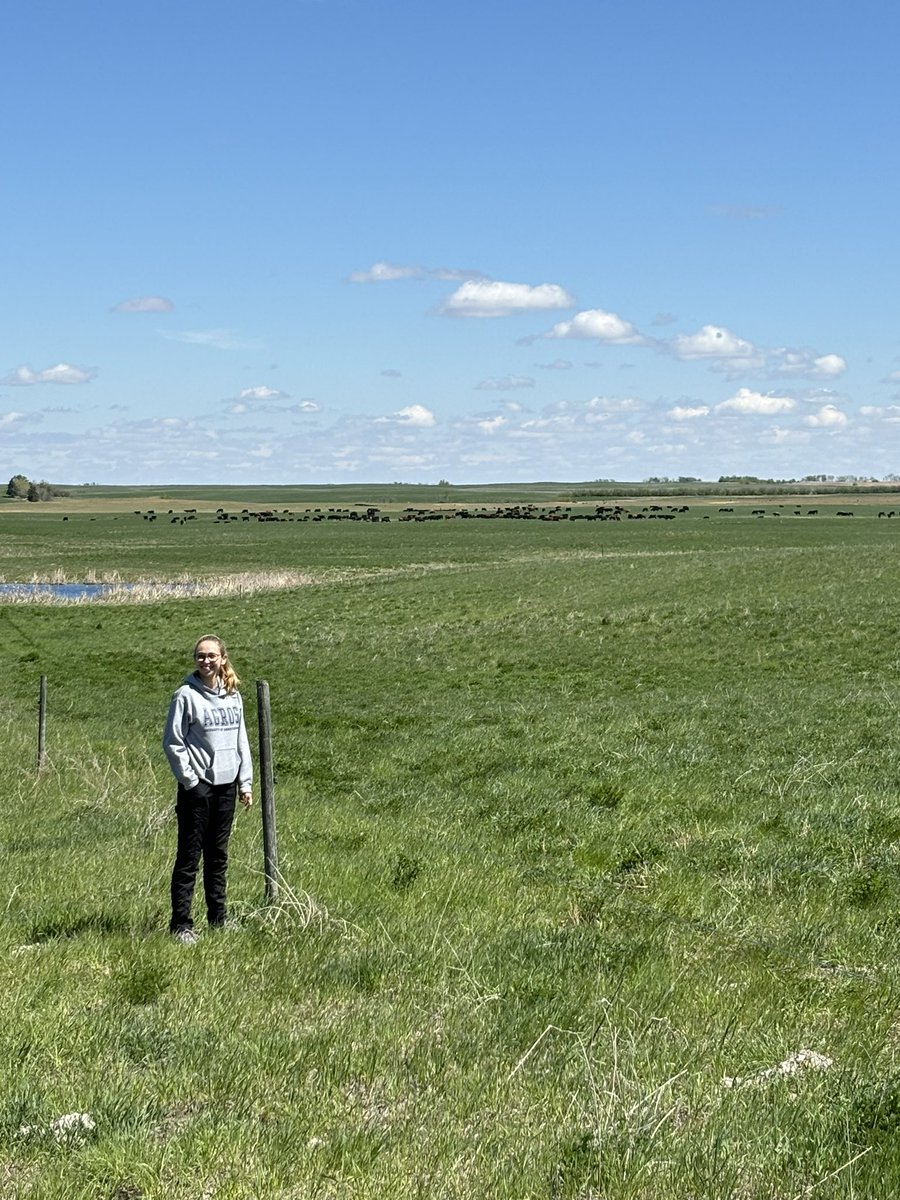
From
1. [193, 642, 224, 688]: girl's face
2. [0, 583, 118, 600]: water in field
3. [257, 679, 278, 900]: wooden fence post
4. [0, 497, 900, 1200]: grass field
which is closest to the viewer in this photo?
[0, 497, 900, 1200]: grass field

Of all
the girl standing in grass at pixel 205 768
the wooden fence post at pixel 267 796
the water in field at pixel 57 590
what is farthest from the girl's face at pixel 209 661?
the water in field at pixel 57 590

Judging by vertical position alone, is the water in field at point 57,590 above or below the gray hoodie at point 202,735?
below

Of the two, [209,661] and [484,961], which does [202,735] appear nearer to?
[209,661]

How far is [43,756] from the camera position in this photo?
19.9 metres

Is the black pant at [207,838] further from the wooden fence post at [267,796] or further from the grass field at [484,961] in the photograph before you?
the wooden fence post at [267,796]

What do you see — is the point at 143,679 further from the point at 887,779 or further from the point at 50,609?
the point at 887,779

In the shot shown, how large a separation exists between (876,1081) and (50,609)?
55707 millimetres

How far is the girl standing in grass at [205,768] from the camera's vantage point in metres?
9.62

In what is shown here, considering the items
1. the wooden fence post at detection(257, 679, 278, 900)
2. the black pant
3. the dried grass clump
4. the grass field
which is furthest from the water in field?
the black pant

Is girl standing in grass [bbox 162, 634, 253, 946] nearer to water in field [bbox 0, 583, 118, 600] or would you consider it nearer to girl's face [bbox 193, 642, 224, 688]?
girl's face [bbox 193, 642, 224, 688]

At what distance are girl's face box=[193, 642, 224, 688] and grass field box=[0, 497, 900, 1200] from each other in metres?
1.92

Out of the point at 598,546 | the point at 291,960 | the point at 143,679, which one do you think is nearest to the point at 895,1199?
the point at 291,960

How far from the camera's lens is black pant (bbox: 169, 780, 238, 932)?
970 centimetres

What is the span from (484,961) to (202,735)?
9.71 feet
